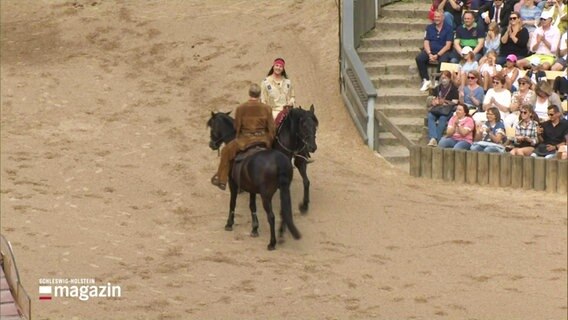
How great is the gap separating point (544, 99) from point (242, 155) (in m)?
5.06

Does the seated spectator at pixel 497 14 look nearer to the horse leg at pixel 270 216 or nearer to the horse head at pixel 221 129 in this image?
the horse head at pixel 221 129

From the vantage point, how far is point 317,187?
21641 mm

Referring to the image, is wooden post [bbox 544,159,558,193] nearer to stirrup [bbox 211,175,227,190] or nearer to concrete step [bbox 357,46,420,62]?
stirrup [bbox 211,175,227,190]

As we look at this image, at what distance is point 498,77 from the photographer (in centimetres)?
2203

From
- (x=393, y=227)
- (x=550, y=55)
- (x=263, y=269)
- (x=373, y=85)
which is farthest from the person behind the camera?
(x=373, y=85)

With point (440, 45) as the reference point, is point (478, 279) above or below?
below

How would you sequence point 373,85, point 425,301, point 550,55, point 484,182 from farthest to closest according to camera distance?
point 373,85
point 550,55
point 484,182
point 425,301

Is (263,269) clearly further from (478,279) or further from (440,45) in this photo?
(440,45)

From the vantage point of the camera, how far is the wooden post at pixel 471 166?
70.5 feet

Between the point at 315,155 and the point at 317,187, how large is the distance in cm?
182

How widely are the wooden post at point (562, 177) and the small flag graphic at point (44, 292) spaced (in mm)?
7599

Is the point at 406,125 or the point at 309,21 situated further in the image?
the point at 309,21

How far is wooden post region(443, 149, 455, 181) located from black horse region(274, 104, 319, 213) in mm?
2648

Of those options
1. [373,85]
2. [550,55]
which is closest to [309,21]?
[373,85]
